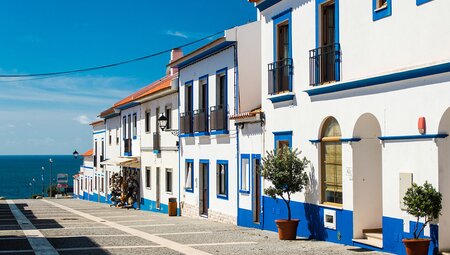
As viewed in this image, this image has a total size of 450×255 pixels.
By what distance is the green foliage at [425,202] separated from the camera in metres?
11.0

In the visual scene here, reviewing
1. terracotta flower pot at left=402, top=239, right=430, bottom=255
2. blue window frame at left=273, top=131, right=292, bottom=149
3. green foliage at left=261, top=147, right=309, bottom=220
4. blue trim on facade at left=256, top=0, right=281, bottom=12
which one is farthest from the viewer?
blue trim on facade at left=256, top=0, right=281, bottom=12

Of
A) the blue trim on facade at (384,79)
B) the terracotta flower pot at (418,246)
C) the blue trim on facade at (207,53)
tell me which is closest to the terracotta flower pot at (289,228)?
the blue trim on facade at (384,79)

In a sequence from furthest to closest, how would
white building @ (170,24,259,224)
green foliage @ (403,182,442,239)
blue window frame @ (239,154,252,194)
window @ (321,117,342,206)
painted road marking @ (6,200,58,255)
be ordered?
white building @ (170,24,259,224), blue window frame @ (239,154,252,194), window @ (321,117,342,206), painted road marking @ (6,200,58,255), green foliage @ (403,182,442,239)

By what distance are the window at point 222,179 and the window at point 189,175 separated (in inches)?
117

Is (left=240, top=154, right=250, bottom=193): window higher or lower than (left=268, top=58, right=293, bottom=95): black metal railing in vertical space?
lower

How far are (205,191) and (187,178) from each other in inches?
67.9

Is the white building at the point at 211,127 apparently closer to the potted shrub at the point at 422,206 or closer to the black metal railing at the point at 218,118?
the black metal railing at the point at 218,118

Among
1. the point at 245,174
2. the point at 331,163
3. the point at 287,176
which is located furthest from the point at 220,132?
the point at 331,163

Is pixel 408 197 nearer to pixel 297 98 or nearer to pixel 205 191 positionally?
pixel 297 98

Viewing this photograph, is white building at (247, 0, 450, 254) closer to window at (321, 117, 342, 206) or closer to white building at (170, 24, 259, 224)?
window at (321, 117, 342, 206)

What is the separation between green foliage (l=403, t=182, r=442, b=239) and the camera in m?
11.0

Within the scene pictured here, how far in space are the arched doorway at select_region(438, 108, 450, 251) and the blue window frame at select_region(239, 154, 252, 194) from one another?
9095 mm

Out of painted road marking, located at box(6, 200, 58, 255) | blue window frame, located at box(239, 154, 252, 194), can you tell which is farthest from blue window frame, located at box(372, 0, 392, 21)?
painted road marking, located at box(6, 200, 58, 255)

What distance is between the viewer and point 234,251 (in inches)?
559
